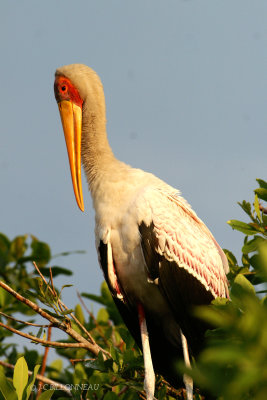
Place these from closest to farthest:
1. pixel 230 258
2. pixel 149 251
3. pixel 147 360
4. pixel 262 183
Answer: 1. pixel 262 183
2. pixel 149 251
3. pixel 147 360
4. pixel 230 258

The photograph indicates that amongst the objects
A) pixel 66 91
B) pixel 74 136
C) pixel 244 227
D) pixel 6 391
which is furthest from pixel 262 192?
pixel 6 391

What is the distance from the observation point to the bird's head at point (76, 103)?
558 cm

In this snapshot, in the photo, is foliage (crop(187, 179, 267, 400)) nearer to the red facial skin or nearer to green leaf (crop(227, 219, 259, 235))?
green leaf (crop(227, 219, 259, 235))

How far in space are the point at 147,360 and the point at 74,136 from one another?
2185 mm

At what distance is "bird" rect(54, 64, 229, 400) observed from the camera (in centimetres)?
488

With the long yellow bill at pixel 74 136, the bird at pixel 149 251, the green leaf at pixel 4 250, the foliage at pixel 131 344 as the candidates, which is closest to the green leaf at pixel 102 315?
the foliage at pixel 131 344

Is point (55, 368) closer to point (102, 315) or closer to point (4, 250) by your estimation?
point (102, 315)

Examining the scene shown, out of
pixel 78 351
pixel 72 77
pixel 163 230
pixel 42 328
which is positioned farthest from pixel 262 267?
pixel 78 351

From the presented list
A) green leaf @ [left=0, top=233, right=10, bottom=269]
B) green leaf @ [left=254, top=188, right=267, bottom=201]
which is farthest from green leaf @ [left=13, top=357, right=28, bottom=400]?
green leaf @ [left=0, top=233, right=10, bottom=269]

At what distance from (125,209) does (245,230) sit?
1015mm

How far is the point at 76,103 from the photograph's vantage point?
572cm

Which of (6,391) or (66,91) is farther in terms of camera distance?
(66,91)

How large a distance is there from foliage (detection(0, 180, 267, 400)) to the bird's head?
3.92 ft

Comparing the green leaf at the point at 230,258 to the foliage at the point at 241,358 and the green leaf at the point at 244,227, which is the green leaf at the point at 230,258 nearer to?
the green leaf at the point at 244,227
